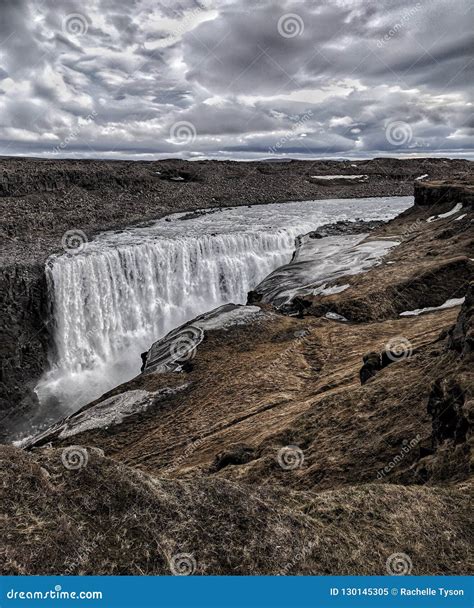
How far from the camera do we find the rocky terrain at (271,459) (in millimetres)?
4387

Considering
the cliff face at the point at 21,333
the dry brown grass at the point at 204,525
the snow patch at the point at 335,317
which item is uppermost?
the dry brown grass at the point at 204,525

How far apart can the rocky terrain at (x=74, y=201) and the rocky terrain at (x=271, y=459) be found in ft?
35.3

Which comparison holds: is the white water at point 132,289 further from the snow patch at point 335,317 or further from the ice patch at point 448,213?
the snow patch at point 335,317

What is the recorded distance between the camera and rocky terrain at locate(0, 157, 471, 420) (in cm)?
2544

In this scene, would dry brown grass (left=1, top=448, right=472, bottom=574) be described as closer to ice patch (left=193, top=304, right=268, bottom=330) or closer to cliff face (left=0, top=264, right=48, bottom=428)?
ice patch (left=193, top=304, right=268, bottom=330)

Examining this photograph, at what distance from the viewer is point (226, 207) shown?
6506cm

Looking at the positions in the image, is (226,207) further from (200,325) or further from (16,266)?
(200,325)

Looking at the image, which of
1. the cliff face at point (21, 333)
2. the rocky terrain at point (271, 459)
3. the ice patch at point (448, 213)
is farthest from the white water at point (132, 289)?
the ice patch at point (448, 213)

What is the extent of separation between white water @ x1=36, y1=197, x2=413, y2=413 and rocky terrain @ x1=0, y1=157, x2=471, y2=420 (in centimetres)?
127

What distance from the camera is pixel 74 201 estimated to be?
49312mm

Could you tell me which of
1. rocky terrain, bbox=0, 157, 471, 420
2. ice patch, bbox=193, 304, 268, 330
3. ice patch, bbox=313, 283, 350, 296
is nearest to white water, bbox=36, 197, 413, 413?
rocky terrain, bbox=0, 157, 471, 420

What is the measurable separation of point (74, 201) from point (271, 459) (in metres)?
46.9

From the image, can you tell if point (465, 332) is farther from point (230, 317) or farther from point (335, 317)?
point (230, 317)

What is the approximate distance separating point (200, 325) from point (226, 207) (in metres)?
48.4
